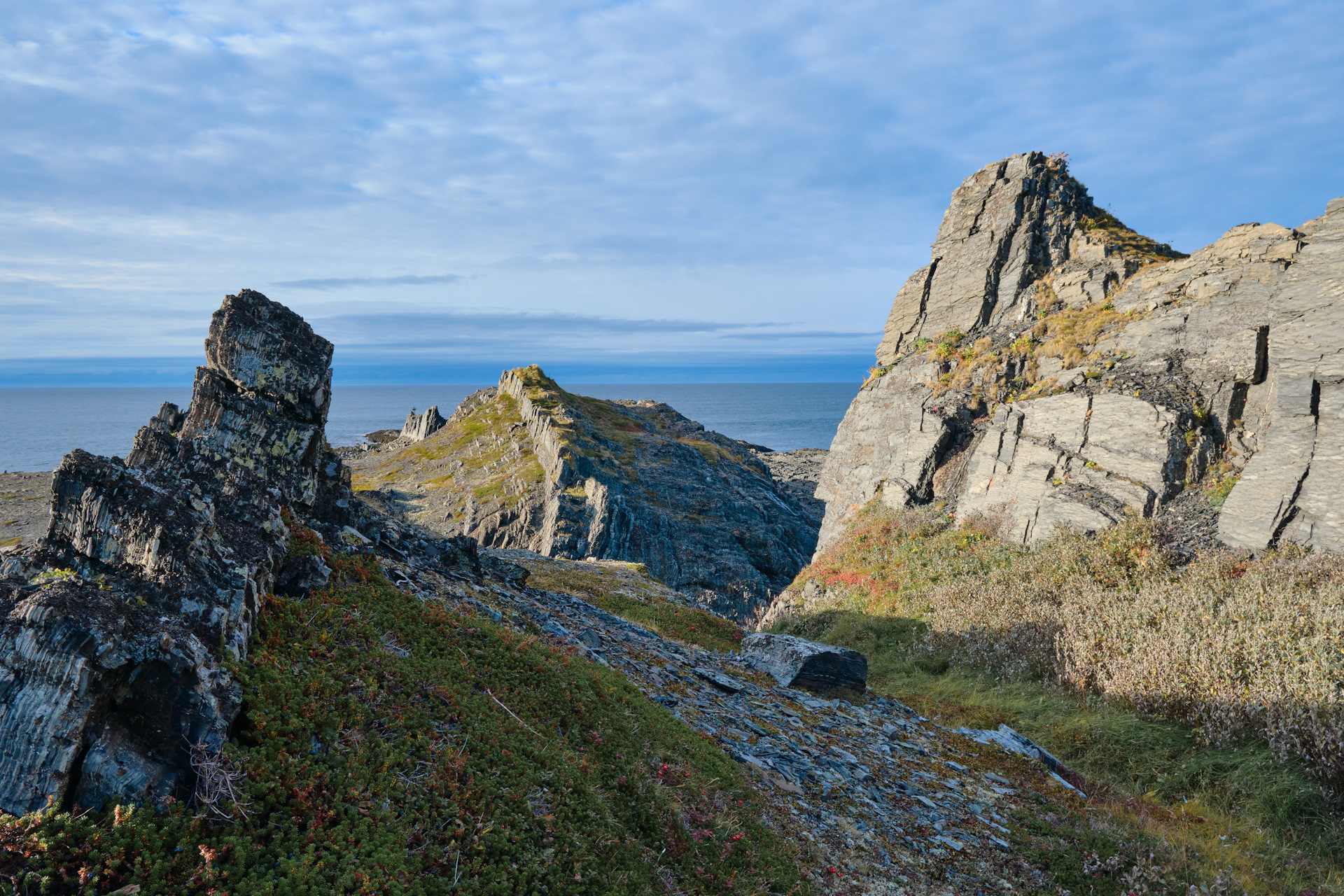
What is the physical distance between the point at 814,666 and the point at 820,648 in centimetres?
89

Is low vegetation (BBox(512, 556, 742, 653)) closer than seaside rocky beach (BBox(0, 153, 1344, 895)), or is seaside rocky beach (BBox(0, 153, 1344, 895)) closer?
seaside rocky beach (BBox(0, 153, 1344, 895))

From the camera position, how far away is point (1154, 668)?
15820 millimetres

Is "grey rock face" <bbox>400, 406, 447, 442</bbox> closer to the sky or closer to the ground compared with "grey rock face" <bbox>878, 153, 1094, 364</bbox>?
closer to the ground

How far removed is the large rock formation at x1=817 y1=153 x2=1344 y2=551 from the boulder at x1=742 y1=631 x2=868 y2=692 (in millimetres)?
11612

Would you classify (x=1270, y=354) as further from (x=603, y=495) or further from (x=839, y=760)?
(x=603, y=495)

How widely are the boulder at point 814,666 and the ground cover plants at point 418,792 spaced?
26.4 feet

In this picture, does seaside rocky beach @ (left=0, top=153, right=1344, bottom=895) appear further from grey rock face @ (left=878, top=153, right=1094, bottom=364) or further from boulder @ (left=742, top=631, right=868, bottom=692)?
grey rock face @ (left=878, top=153, right=1094, bottom=364)

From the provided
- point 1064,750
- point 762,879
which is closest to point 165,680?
point 762,879

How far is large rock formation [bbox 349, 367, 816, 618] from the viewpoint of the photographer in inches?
2303

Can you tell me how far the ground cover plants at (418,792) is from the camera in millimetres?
5219

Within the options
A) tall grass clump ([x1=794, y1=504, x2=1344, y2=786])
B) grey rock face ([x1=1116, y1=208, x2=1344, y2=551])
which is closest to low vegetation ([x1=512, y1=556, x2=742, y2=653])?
tall grass clump ([x1=794, y1=504, x2=1344, y2=786])

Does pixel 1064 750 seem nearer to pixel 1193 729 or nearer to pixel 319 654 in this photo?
pixel 1193 729

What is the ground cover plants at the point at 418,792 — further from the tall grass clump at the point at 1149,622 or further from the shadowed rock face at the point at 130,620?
the tall grass clump at the point at 1149,622

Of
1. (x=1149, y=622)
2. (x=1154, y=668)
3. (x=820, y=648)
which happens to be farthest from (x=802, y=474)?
(x=1154, y=668)
